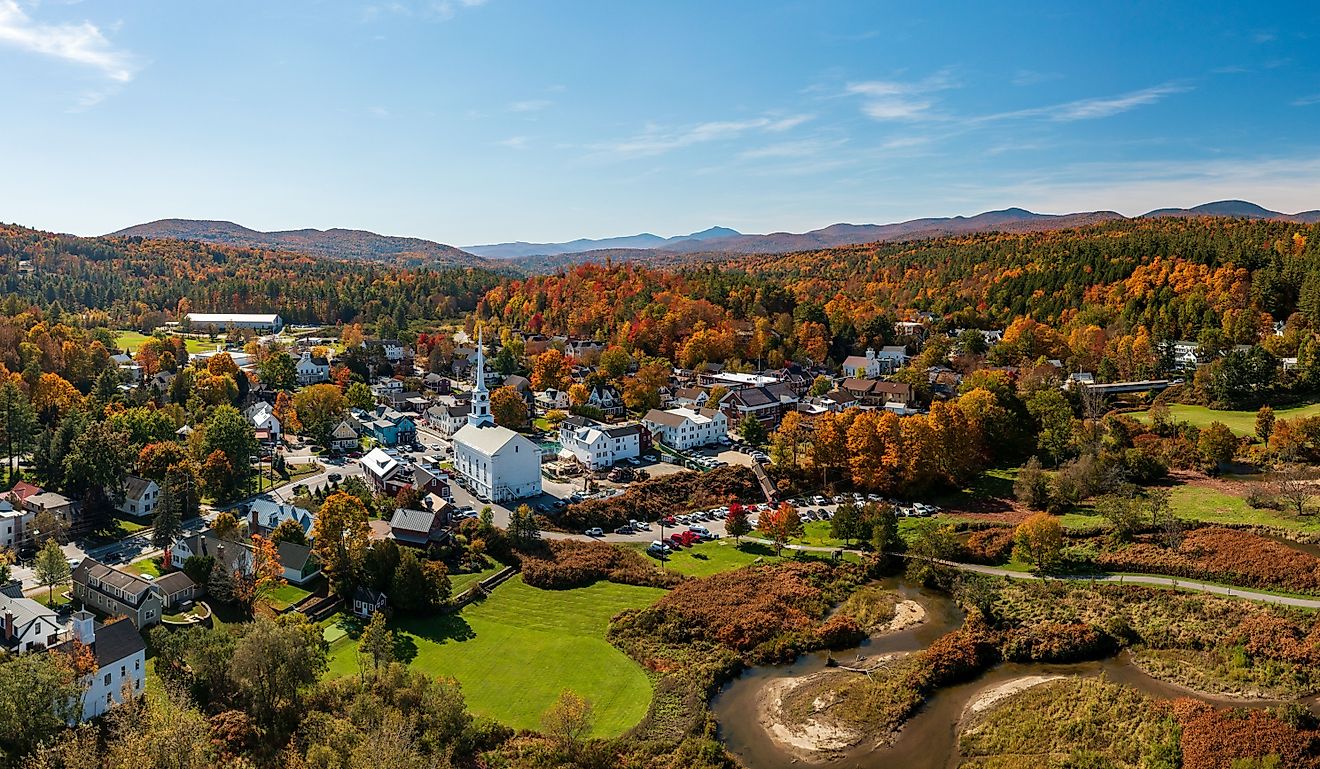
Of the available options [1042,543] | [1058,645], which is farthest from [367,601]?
[1042,543]

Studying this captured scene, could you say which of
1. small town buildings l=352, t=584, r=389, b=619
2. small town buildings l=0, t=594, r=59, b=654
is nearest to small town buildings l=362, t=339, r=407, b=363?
small town buildings l=352, t=584, r=389, b=619

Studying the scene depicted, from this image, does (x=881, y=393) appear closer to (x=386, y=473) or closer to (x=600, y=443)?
(x=600, y=443)

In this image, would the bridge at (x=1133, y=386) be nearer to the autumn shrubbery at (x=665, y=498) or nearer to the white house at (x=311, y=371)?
the autumn shrubbery at (x=665, y=498)

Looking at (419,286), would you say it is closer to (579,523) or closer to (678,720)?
(579,523)

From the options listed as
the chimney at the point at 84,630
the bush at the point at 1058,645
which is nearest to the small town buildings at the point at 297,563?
the chimney at the point at 84,630

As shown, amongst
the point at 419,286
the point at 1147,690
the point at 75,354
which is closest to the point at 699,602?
the point at 1147,690
